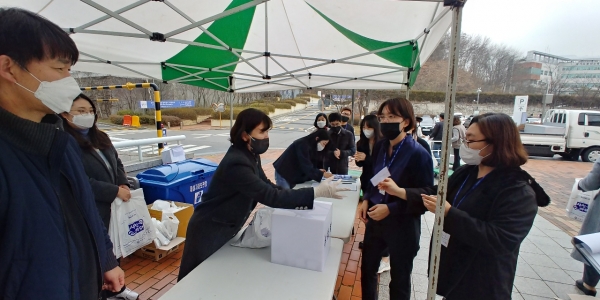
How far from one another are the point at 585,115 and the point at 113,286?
45.4 ft

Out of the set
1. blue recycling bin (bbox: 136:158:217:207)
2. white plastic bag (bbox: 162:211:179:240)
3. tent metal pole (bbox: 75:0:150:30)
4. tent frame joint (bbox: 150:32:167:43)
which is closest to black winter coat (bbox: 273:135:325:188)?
blue recycling bin (bbox: 136:158:217:207)

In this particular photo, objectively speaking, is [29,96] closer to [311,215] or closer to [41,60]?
[41,60]

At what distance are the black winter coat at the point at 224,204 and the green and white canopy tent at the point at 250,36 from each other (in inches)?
50.1

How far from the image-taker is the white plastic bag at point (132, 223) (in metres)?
2.10

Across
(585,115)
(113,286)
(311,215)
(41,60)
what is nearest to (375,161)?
(311,215)

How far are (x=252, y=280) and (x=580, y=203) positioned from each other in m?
2.81

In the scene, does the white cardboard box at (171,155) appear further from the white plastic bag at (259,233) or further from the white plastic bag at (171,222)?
the white plastic bag at (259,233)

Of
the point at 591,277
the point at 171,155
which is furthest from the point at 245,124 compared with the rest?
the point at 591,277

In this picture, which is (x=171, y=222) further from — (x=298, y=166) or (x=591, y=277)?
(x=591, y=277)

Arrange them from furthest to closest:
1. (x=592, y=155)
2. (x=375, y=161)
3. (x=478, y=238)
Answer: (x=592, y=155) < (x=375, y=161) < (x=478, y=238)

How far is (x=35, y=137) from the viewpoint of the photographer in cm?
81

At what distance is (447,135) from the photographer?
1.28 meters

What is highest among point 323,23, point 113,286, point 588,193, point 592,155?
point 323,23

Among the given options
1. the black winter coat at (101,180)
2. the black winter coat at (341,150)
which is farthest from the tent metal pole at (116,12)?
the black winter coat at (341,150)
